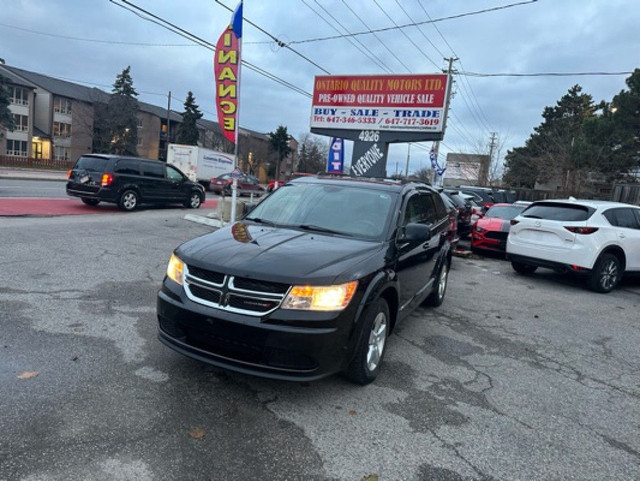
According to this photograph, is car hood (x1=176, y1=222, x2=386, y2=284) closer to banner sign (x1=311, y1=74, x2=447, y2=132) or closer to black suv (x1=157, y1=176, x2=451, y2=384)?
black suv (x1=157, y1=176, x2=451, y2=384)

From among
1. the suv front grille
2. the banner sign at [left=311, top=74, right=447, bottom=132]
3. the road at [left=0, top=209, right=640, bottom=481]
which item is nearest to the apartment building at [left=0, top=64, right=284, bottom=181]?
the banner sign at [left=311, top=74, right=447, bottom=132]

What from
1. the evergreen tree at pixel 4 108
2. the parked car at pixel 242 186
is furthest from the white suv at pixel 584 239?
the evergreen tree at pixel 4 108

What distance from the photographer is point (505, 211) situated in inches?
487

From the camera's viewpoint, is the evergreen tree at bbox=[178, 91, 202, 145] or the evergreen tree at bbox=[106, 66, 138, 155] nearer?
→ the evergreen tree at bbox=[106, 66, 138, 155]

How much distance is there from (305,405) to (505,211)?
10.7 m

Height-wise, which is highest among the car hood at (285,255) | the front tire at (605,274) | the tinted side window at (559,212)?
the tinted side window at (559,212)

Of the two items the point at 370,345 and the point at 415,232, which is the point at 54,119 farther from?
the point at 370,345

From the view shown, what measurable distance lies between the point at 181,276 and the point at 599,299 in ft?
24.7

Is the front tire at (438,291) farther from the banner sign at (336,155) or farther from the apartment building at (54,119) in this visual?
the apartment building at (54,119)

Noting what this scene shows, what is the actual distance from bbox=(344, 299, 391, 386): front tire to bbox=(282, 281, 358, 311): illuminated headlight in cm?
34

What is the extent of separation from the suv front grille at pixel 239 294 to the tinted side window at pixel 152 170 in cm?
1211

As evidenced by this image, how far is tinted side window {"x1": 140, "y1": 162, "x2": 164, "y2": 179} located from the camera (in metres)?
14.1

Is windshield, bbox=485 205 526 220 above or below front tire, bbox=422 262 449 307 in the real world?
above

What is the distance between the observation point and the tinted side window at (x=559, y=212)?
814 centimetres
